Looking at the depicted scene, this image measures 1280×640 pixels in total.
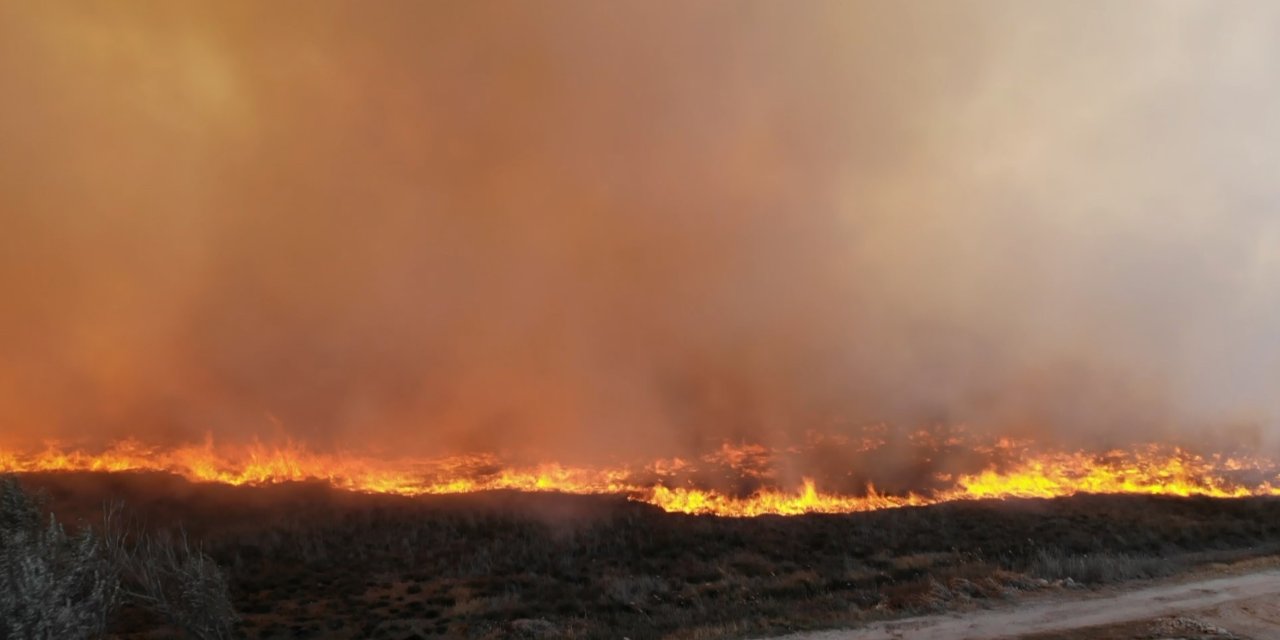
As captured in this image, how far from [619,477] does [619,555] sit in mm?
9841

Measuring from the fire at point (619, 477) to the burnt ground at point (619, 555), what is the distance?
69.4 inches

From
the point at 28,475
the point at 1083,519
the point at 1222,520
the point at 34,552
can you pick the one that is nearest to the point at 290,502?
the point at 28,475

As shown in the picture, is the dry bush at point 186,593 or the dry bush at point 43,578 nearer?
the dry bush at point 43,578

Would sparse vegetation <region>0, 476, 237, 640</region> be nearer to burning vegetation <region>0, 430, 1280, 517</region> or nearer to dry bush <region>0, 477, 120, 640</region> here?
dry bush <region>0, 477, 120, 640</region>

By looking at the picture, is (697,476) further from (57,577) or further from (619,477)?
(57,577)

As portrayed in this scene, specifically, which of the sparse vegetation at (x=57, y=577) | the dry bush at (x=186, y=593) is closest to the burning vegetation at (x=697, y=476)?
the dry bush at (x=186, y=593)

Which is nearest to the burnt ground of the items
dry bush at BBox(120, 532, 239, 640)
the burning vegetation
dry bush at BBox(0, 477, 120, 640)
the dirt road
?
the dirt road

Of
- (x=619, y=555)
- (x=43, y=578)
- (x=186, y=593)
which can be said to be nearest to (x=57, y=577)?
(x=43, y=578)

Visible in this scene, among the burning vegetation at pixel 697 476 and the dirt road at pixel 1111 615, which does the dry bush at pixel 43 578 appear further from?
the burning vegetation at pixel 697 476

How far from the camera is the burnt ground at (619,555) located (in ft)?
55.6

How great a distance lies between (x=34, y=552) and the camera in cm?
980

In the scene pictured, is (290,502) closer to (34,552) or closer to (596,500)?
(596,500)

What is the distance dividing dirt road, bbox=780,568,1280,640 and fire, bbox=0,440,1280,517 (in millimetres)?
13814

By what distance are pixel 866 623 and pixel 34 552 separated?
14.2 metres
